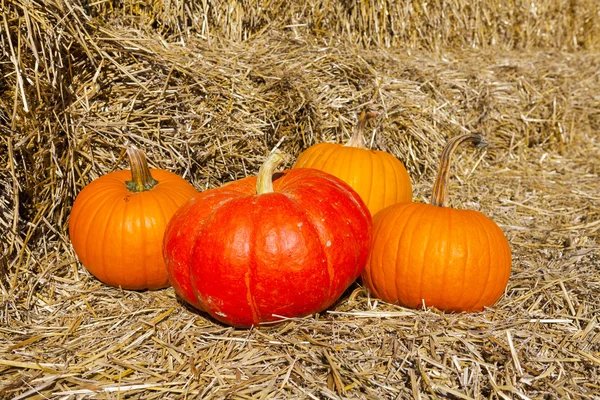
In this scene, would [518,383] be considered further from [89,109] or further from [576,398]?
[89,109]

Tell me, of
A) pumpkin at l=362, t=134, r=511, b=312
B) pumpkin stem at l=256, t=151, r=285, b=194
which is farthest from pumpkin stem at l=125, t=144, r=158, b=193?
pumpkin at l=362, t=134, r=511, b=312

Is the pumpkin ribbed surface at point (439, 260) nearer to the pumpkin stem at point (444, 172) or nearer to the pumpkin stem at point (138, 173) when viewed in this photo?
the pumpkin stem at point (444, 172)

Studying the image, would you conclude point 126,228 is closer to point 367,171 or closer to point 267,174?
point 267,174

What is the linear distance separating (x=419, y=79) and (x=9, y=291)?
3.31m

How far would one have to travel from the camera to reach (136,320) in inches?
89.7

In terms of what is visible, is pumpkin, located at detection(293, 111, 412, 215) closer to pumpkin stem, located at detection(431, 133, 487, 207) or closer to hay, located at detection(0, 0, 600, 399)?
pumpkin stem, located at detection(431, 133, 487, 207)

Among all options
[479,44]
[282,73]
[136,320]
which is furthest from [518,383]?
[479,44]

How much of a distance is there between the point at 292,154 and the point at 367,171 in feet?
3.16

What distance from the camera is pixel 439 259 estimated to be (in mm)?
2248

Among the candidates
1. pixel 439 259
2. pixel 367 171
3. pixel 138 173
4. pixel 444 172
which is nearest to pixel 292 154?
pixel 367 171

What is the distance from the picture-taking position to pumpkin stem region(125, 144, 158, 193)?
2.56 m

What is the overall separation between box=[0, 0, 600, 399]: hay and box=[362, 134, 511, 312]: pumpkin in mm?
92

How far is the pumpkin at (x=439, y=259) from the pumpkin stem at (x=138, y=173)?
1.19 meters

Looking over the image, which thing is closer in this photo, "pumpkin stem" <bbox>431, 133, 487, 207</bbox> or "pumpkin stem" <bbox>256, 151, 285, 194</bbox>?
"pumpkin stem" <bbox>256, 151, 285, 194</bbox>
